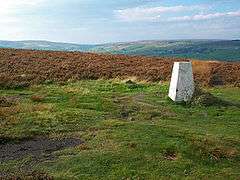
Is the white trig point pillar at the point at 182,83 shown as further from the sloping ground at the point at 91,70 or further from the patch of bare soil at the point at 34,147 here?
the sloping ground at the point at 91,70

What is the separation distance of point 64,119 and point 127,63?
96.6 ft

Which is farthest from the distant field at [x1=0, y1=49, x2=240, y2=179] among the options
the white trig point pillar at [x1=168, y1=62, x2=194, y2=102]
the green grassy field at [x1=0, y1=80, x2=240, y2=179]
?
the white trig point pillar at [x1=168, y1=62, x2=194, y2=102]

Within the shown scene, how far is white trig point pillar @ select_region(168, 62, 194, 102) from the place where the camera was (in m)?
23.6

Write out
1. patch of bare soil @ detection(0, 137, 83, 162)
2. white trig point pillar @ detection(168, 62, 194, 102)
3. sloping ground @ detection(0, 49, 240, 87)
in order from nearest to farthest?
patch of bare soil @ detection(0, 137, 83, 162), white trig point pillar @ detection(168, 62, 194, 102), sloping ground @ detection(0, 49, 240, 87)

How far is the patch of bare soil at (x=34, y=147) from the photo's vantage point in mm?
13883

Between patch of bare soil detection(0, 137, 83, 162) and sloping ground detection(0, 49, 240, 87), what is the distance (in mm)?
15190

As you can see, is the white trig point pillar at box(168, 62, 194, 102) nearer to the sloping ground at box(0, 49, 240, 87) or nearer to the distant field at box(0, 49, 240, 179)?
the distant field at box(0, 49, 240, 179)

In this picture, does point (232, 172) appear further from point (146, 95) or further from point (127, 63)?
point (127, 63)

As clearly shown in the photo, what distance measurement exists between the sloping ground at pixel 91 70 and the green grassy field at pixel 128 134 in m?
9.59

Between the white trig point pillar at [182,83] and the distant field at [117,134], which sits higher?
the white trig point pillar at [182,83]

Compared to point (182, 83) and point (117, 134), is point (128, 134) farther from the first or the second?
point (182, 83)

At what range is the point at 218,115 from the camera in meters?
21.0

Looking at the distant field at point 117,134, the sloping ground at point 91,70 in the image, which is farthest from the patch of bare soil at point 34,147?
the sloping ground at point 91,70

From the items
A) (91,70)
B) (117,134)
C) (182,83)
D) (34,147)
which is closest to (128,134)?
(117,134)
